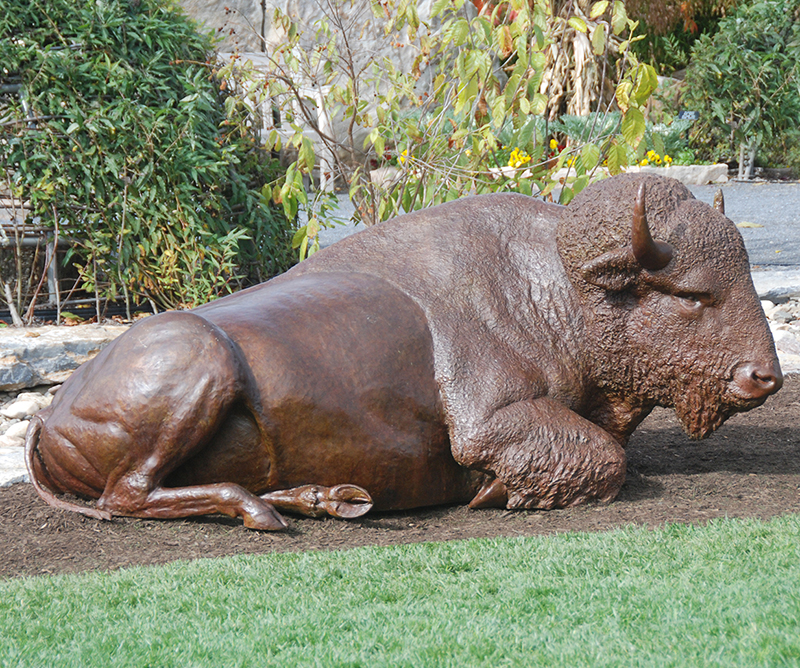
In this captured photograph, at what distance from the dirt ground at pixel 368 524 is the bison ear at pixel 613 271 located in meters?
0.98

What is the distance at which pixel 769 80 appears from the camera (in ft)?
65.4

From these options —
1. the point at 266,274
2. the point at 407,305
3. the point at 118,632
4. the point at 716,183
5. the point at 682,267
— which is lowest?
the point at 716,183

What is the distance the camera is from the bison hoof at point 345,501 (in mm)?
3893

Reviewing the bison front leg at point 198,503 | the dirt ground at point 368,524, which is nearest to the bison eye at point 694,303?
the dirt ground at point 368,524

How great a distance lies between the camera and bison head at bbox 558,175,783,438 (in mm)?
4086

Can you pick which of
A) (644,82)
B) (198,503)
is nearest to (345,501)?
(198,503)

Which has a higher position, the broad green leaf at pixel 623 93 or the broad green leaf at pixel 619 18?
the broad green leaf at pixel 619 18

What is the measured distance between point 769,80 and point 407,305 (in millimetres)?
18342

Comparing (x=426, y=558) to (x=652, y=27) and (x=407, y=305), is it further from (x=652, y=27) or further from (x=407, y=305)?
(x=652, y=27)

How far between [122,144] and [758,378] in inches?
189

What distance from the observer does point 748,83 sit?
19.9m

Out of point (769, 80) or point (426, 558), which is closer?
point (426, 558)

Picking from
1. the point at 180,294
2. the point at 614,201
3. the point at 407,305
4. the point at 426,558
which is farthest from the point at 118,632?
the point at 180,294

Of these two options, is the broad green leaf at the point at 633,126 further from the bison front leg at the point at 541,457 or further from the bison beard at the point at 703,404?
the bison front leg at the point at 541,457
